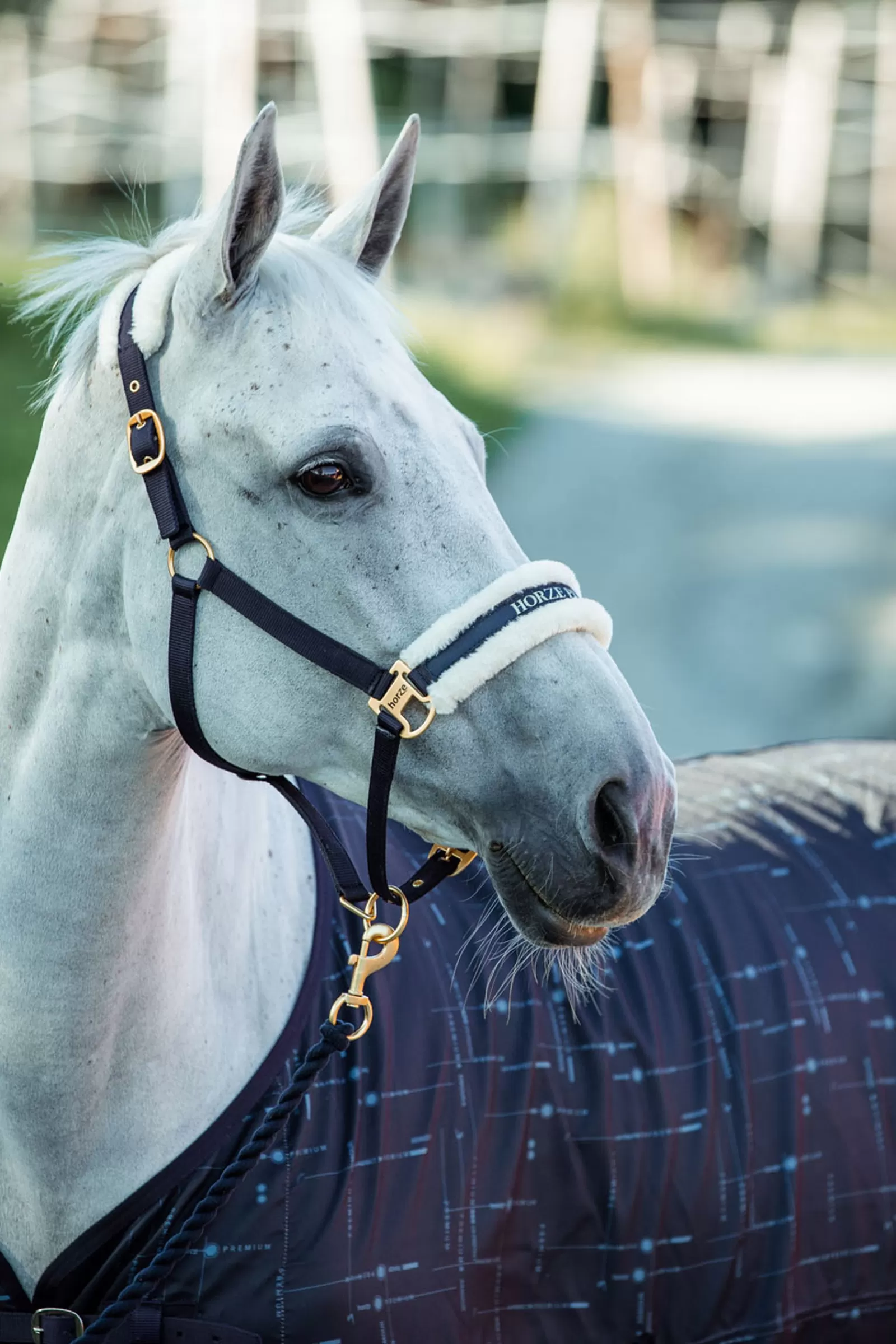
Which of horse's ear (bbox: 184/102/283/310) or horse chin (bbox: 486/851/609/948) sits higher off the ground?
horse's ear (bbox: 184/102/283/310)

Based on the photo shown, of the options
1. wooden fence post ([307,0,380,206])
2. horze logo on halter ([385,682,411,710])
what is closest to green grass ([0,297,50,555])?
horze logo on halter ([385,682,411,710])

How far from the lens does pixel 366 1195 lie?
5.49ft

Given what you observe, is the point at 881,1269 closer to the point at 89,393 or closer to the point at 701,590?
the point at 89,393

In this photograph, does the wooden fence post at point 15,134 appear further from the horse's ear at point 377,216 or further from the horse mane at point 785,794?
the horse's ear at point 377,216

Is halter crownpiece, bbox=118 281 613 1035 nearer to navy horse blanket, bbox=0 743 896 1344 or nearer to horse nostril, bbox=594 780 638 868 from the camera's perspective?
horse nostril, bbox=594 780 638 868

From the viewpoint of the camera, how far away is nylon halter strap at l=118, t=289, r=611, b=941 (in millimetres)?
1392

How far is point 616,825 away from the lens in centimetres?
140

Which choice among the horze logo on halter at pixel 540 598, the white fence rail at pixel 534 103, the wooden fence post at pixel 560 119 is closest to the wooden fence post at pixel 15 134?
the white fence rail at pixel 534 103

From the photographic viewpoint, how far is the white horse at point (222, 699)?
4.63 feet

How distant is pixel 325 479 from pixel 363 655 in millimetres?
204

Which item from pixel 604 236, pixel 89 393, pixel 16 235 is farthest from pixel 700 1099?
pixel 16 235

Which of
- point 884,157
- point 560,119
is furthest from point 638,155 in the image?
point 884,157

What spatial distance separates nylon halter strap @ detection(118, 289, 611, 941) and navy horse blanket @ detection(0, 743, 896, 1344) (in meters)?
0.39

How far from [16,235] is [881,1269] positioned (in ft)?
40.9
